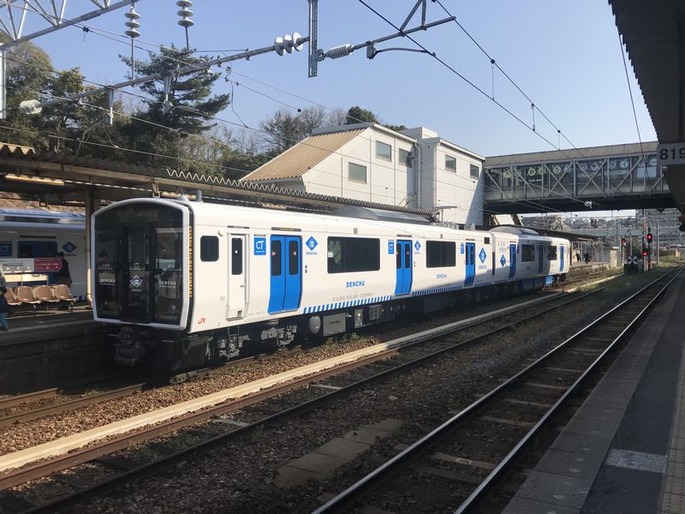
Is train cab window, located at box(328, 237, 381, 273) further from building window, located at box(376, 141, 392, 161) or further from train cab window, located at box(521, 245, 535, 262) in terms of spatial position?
building window, located at box(376, 141, 392, 161)

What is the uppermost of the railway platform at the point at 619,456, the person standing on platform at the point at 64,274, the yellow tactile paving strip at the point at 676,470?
the person standing on platform at the point at 64,274

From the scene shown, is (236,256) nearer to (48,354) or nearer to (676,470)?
(48,354)

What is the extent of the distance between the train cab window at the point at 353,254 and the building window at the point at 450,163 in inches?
1053

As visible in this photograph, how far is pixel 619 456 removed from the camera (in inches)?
222

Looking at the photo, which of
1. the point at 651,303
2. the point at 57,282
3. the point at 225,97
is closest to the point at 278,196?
the point at 57,282

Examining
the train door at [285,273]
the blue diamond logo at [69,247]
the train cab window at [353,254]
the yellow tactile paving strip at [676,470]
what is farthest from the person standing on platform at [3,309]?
the yellow tactile paving strip at [676,470]

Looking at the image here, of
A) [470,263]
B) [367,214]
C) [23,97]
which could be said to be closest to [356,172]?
[470,263]

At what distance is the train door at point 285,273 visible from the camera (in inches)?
420

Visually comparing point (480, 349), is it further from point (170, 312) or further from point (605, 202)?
point (605, 202)

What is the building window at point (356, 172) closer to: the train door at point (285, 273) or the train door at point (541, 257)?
the train door at point (541, 257)

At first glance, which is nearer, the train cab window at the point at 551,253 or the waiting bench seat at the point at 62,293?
the waiting bench seat at the point at 62,293

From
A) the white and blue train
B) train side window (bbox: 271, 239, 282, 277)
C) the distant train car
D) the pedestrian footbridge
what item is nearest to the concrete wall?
the white and blue train

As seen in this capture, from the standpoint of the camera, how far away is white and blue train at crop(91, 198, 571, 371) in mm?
9078

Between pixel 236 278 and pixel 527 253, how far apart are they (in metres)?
19.0
